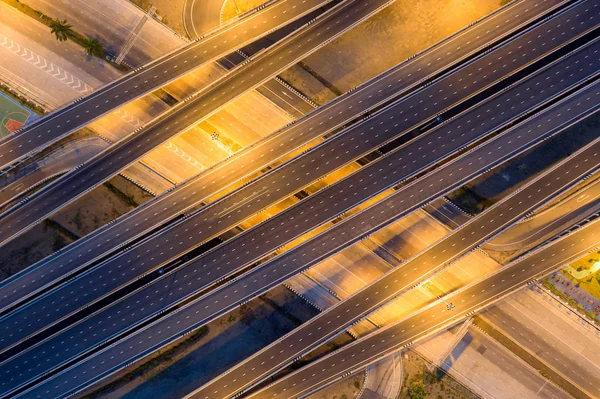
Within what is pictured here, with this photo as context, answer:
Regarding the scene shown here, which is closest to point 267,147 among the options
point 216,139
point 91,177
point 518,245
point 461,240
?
point 216,139

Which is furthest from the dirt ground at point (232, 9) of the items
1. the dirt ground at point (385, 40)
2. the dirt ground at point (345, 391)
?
the dirt ground at point (345, 391)

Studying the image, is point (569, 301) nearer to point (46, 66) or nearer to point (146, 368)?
point (146, 368)

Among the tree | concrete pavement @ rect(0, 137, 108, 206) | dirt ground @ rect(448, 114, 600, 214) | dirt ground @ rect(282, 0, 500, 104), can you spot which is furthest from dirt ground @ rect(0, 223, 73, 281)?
dirt ground @ rect(448, 114, 600, 214)

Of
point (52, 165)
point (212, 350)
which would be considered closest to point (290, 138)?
point (212, 350)

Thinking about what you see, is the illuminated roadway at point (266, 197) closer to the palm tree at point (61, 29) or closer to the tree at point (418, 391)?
the tree at point (418, 391)

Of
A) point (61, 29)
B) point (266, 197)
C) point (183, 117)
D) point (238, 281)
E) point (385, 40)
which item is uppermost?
point (61, 29)

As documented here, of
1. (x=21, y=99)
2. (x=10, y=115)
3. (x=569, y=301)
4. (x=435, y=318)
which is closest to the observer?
(x=10, y=115)
